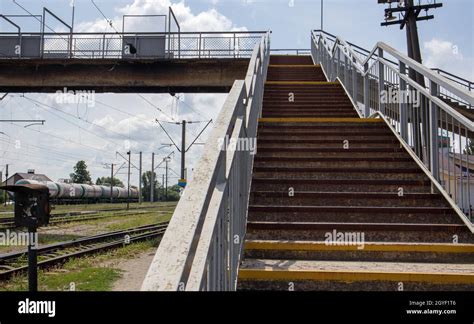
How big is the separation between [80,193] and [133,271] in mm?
37942

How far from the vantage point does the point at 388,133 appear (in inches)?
274

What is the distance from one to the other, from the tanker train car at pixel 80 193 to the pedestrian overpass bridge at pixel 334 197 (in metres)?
30.8

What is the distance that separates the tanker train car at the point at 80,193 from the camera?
38.6 meters

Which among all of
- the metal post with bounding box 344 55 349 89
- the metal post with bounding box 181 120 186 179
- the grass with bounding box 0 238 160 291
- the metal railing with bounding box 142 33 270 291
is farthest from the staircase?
the metal post with bounding box 181 120 186 179

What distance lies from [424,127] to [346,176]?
135 centimetres

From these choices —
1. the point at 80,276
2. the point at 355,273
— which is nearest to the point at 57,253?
the point at 80,276

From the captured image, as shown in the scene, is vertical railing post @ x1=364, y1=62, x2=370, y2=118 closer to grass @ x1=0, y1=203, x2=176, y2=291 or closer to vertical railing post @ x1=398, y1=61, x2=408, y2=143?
vertical railing post @ x1=398, y1=61, x2=408, y2=143

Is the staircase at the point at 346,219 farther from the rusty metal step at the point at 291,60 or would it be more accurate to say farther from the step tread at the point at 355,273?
the rusty metal step at the point at 291,60

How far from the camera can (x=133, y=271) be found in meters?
9.31

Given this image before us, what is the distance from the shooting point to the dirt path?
775 centimetres

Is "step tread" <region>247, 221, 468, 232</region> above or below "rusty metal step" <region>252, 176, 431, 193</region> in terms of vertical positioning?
below

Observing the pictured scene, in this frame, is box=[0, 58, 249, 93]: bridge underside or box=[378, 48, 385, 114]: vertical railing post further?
box=[0, 58, 249, 93]: bridge underside
